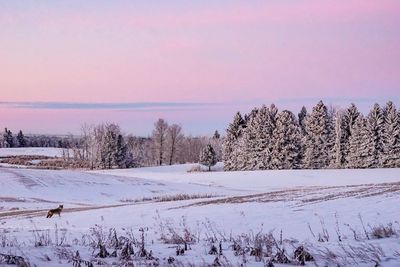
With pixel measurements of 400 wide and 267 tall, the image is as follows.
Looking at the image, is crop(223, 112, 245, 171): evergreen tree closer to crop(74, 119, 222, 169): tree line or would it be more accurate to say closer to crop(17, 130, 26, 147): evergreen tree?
crop(74, 119, 222, 169): tree line

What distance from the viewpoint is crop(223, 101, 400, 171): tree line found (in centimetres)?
7544

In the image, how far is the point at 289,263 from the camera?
6746 mm

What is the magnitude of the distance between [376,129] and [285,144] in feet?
44.0

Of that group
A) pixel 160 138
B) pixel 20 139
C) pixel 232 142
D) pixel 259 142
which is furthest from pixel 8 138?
pixel 259 142

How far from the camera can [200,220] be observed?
1800 cm

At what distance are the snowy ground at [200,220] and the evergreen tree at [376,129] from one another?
15154mm

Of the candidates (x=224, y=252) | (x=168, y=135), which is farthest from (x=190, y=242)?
(x=168, y=135)

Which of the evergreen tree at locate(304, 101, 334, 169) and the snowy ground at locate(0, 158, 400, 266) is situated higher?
the evergreen tree at locate(304, 101, 334, 169)

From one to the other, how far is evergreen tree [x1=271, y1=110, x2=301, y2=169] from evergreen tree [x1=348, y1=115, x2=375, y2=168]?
315 inches

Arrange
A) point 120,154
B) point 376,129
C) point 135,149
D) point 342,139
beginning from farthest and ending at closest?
1. point 135,149
2. point 120,154
3. point 342,139
4. point 376,129

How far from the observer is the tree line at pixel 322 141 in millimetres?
75438

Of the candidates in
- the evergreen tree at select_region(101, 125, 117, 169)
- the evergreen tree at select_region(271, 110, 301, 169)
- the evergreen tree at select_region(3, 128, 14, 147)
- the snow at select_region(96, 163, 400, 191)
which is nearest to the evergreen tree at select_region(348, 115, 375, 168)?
the evergreen tree at select_region(271, 110, 301, 169)

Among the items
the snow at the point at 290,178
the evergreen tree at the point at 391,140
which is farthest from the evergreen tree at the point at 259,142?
the evergreen tree at the point at 391,140

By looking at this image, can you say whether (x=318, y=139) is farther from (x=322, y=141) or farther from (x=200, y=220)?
(x=200, y=220)
